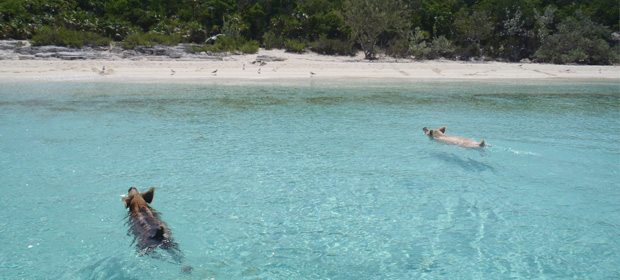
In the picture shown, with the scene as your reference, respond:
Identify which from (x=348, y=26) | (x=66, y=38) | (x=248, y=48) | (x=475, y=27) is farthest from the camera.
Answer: (x=348, y=26)

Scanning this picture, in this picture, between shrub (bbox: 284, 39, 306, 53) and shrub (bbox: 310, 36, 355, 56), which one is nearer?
shrub (bbox: 284, 39, 306, 53)

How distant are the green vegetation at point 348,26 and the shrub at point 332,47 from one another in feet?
0.24

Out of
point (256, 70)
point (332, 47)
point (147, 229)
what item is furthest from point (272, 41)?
point (147, 229)

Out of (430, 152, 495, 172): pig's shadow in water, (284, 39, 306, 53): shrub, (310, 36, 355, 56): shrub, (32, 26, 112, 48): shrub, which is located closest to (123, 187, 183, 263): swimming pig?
(430, 152, 495, 172): pig's shadow in water

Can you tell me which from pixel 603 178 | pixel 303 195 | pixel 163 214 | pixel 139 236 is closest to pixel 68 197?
pixel 163 214

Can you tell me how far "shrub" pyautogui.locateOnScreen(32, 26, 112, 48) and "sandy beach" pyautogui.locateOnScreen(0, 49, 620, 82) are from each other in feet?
11.4

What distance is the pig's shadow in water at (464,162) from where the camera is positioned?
6.89m

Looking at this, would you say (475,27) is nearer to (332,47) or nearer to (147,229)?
(332,47)

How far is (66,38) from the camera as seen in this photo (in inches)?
1022

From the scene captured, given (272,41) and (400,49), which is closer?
(400,49)

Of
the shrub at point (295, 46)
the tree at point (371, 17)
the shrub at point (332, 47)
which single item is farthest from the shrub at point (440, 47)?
the shrub at point (295, 46)

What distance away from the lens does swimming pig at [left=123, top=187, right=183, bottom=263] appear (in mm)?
3904

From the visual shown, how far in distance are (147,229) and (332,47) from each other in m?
27.9

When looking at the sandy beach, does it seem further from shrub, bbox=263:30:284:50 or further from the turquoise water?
the turquoise water
